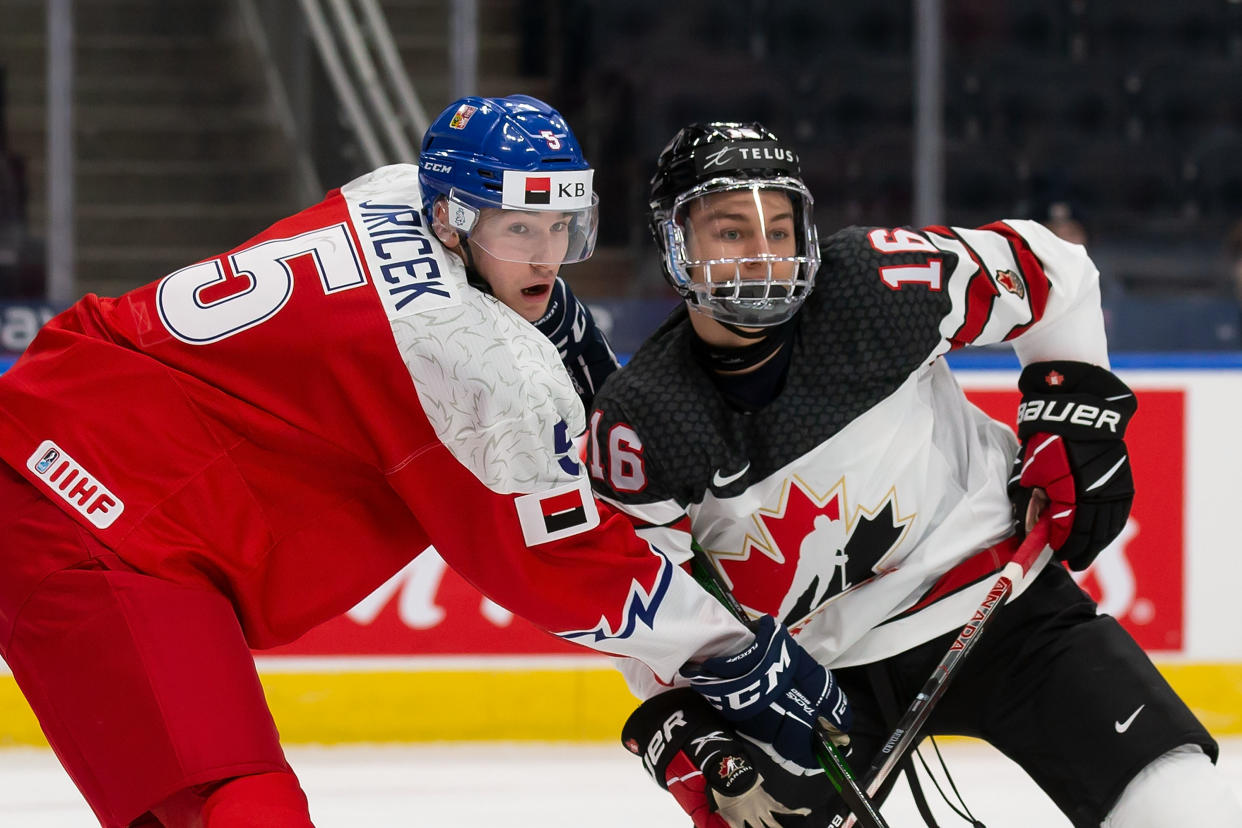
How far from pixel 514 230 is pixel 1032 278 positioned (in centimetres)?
69

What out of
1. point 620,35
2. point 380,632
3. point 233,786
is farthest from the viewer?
point 620,35

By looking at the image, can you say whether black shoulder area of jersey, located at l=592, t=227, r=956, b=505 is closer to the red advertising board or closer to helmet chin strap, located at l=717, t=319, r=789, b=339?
helmet chin strap, located at l=717, t=319, r=789, b=339

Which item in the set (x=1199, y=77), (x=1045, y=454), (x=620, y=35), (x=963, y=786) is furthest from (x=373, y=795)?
(x=1199, y=77)

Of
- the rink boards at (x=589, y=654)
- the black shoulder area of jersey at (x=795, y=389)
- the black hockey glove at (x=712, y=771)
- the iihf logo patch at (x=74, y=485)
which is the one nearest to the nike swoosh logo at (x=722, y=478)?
the black shoulder area of jersey at (x=795, y=389)

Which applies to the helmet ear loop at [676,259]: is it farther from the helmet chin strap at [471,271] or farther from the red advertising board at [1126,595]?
the red advertising board at [1126,595]

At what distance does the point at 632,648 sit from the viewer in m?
1.77

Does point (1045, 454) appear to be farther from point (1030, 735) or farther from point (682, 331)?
point (682, 331)

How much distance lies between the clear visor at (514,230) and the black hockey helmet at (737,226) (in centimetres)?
21

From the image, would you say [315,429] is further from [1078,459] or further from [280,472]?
[1078,459]

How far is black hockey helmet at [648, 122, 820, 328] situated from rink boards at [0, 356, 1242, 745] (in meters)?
1.47

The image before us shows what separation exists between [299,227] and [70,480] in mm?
369

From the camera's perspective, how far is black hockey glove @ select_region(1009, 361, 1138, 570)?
1962mm

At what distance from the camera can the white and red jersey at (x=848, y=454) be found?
1855 mm

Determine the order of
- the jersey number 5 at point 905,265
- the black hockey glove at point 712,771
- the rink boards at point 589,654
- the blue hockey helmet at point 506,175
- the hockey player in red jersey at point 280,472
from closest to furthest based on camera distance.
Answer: the hockey player in red jersey at point 280,472 < the blue hockey helmet at point 506,175 < the black hockey glove at point 712,771 < the jersey number 5 at point 905,265 < the rink boards at point 589,654
